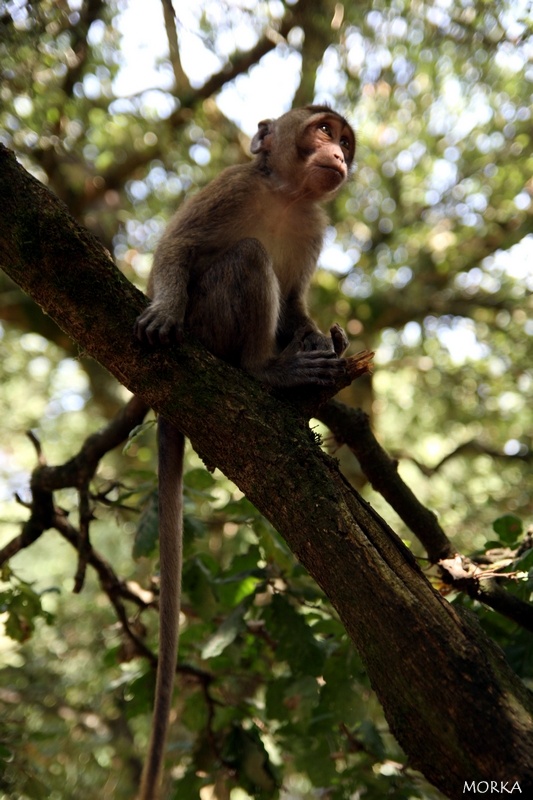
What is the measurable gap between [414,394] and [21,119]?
6.58m

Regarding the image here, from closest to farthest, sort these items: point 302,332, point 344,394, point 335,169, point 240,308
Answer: point 240,308
point 302,332
point 335,169
point 344,394

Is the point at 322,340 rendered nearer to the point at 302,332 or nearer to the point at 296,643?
the point at 302,332

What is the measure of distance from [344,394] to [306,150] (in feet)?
13.3

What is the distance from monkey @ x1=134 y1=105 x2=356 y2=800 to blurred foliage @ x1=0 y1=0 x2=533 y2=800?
38 centimetres

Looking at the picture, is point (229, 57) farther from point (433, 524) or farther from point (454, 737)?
point (454, 737)

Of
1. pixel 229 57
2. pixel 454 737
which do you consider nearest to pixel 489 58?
pixel 229 57

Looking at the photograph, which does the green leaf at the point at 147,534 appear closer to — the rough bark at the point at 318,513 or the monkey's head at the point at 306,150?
the rough bark at the point at 318,513

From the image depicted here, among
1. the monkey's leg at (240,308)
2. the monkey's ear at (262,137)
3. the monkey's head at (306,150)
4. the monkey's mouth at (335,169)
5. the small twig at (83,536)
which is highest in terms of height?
the monkey's ear at (262,137)

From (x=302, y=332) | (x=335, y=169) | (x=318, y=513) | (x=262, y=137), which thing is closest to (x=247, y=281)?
(x=302, y=332)

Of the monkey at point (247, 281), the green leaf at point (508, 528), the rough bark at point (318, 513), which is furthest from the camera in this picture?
the green leaf at point (508, 528)

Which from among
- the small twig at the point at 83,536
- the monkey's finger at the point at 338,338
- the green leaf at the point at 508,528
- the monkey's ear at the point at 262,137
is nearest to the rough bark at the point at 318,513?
the monkey's finger at the point at 338,338

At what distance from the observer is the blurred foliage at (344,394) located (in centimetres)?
364

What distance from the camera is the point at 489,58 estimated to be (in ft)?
21.2

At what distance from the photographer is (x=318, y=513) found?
2395mm
